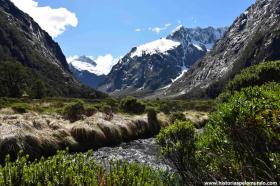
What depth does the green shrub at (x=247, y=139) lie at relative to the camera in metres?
12.7

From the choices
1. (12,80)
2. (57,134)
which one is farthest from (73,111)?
(12,80)

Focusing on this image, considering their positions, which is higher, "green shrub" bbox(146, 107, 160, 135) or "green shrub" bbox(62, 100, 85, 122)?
"green shrub" bbox(62, 100, 85, 122)

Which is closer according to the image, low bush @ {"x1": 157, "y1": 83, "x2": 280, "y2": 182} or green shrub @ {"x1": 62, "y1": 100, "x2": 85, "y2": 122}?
low bush @ {"x1": 157, "y1": 83, "x2": 280, "y2": 182}

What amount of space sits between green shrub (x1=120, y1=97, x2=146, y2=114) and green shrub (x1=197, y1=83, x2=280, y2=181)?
6671 centimetres

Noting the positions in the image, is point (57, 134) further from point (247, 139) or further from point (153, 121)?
point (247, 139)

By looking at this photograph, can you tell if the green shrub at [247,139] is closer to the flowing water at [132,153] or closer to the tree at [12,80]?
the flowing water at [132,153]

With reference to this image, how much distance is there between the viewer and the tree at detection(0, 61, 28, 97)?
122m

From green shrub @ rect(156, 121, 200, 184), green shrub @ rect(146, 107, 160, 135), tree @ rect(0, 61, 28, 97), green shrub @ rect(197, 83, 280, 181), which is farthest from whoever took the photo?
tree @ rect(0, 61, 28, 97)

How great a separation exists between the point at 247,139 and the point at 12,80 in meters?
122

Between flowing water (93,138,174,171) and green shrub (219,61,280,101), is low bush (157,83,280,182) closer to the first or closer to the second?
flowing water (93,138,174,171)

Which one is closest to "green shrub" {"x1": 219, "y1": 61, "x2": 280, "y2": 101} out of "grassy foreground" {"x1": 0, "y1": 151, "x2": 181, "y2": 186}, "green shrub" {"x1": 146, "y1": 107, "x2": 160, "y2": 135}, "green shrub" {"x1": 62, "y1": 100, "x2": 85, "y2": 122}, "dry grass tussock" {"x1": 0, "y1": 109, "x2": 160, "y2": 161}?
"green shrub" {"x1": 146, "y1": 107, "x2": 160, "y2": 135}

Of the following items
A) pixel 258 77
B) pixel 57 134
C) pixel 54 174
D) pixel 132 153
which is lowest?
pixel 132 153

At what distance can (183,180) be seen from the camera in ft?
57.9

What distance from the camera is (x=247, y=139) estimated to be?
13859 millimetres
